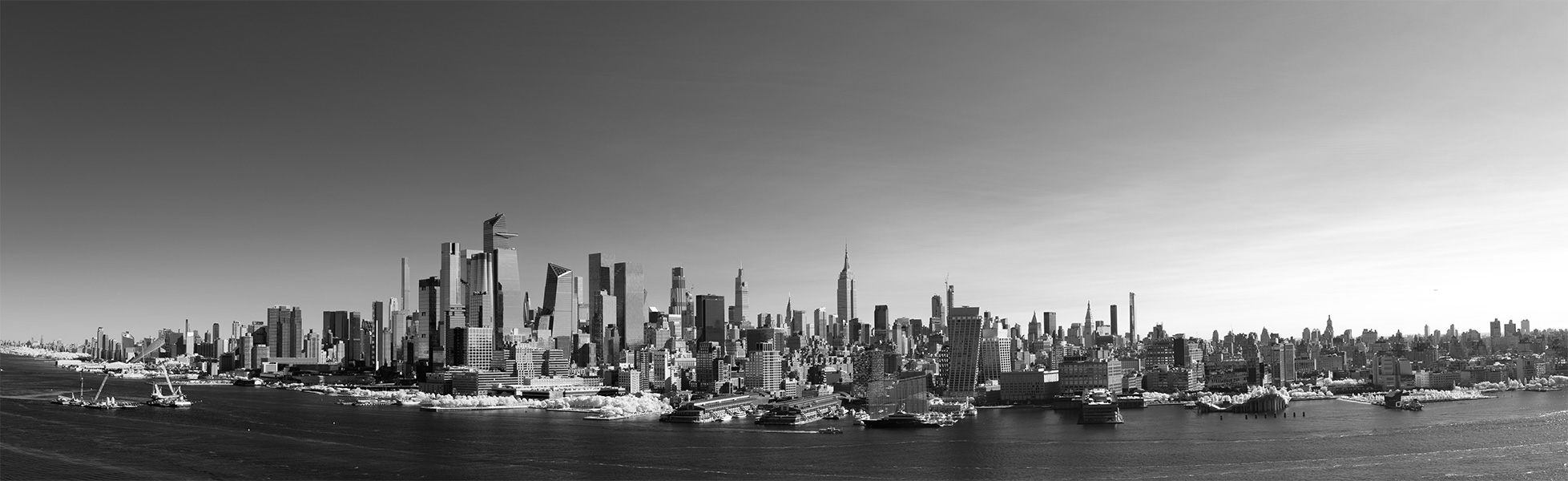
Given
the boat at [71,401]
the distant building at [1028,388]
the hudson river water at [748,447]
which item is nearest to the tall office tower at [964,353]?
the distant building at [1028,388]

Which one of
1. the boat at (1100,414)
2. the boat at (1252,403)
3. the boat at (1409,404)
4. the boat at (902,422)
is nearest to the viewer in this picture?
the boat at (902,422)

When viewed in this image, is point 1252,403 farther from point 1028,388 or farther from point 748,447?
point 748,447

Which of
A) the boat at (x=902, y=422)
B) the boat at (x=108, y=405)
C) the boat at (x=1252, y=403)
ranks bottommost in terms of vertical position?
the boat at (x=1252, y=403)

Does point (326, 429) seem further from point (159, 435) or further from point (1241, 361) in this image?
point (1241, 361)

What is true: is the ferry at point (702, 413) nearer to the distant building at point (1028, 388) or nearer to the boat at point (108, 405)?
the distant building at point (1028, 388)

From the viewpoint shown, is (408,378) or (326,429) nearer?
(326,429)

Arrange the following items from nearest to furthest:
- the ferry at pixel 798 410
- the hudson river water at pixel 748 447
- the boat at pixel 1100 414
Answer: the hudson river water at pixel 748 447, the ferry at pixel 798 410, the boat at pixel 1100 414

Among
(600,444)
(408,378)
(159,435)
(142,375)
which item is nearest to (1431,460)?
(600,444)

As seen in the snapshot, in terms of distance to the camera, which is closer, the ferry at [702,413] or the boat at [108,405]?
the ferry at [702,413]
